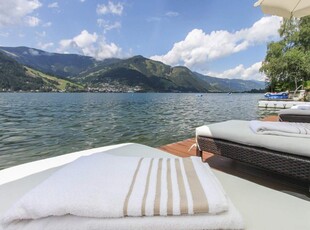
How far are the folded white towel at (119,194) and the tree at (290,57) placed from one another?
23686 mm

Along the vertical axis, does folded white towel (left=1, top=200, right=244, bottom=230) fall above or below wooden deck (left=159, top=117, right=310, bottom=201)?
above

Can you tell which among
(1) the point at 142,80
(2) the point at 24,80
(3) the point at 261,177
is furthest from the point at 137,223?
(1) the point at 142,80

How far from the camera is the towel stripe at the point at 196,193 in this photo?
80cm

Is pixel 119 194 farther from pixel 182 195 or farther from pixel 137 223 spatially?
pixel 182 195

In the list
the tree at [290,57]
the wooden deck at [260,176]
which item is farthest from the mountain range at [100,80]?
the wooden deck at [260,176]

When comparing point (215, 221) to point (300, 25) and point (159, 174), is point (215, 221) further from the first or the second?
point (300, 25)

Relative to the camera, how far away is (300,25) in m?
21.5

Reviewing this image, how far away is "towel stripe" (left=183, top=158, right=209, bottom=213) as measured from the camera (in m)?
0.80

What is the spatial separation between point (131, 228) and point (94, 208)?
17cm

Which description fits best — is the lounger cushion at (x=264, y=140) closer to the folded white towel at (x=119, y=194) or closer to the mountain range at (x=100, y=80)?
the folded white towel at (x=119, y=194)

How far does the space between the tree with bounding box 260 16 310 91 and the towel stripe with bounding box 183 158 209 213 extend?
77.2 ft

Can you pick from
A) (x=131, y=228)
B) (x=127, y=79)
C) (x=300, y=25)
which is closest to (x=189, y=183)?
(x=131, y=228)

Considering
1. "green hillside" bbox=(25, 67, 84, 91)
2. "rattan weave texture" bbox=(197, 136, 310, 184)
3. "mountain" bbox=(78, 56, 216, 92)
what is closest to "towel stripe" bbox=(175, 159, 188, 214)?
"rattan weave texture" bbox=(197, 136, 310, 184)

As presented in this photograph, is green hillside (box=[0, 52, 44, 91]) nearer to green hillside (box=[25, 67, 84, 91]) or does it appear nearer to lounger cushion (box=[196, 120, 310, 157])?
green hillside (box=[25, 67, 84, 91])
